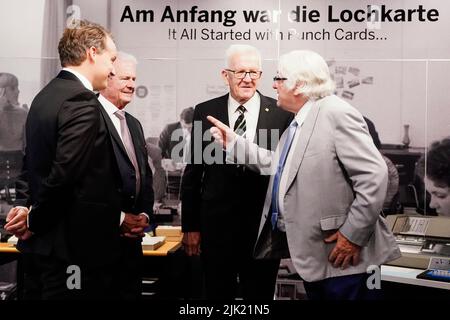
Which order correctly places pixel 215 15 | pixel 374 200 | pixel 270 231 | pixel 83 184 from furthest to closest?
pixel 215 15 < pixel 270 231 < pixel 83 184 < pixel 374 200

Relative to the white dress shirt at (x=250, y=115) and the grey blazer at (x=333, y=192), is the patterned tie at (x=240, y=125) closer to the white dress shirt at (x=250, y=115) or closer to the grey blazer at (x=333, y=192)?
the white dress shirt at (x=250, y=115)

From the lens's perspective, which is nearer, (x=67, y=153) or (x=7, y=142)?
(x=67, y=153)

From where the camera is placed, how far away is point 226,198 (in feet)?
8.59

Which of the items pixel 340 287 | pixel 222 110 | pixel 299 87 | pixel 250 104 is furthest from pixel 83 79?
pixel 340 287

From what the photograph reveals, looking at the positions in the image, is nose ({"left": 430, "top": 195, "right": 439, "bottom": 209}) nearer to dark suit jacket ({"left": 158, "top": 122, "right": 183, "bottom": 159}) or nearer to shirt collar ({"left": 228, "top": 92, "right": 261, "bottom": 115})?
shirt collar ({"left": 228, "top": 92, "right": 261, "bottom": 115})

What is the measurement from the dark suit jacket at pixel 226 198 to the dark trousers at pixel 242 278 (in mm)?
62

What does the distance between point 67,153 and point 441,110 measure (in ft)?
6.46

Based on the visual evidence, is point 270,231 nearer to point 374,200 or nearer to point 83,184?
point 374,200

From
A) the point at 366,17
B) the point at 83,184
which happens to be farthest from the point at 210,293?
the point at 366,17

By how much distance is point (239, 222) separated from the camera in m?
2.63

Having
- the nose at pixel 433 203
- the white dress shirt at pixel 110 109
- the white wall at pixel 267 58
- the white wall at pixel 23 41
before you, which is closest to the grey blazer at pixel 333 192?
the white wall at pixel 267 58

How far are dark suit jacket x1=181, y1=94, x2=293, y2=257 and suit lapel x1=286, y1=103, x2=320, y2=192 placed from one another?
1.19 feet

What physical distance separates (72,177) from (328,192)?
1119mm

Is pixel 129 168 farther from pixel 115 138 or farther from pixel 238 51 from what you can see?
pixel 238 51
